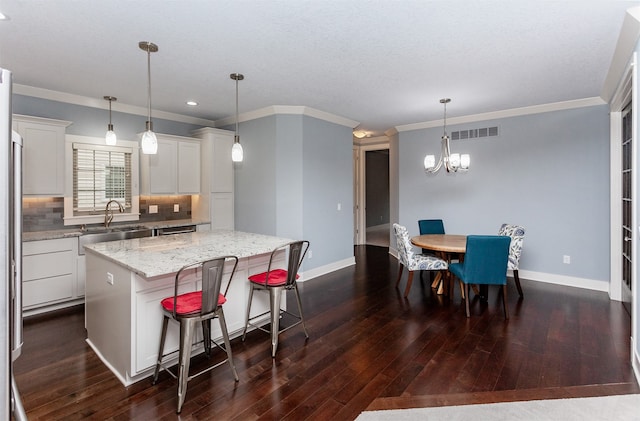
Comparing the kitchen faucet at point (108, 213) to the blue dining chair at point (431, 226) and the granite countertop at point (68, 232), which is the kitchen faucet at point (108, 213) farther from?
the blue dining chair at point (431, 226)

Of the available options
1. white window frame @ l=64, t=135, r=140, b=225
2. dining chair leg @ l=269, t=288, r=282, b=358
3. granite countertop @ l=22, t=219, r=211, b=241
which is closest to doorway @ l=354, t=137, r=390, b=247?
granite countertop @ l=22, t=219, r=211, b=241

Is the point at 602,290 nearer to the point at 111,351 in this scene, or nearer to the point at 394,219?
the point at 394,219

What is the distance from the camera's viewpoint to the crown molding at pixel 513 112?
4535mm

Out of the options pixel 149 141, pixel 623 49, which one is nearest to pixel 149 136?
pixel 149 141

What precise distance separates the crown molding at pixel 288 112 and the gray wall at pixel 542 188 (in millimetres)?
1740

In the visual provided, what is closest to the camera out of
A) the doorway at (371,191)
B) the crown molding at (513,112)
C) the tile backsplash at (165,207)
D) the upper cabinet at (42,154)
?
the upper cabinet at (42,154)

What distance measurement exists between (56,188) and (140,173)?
1.13 m

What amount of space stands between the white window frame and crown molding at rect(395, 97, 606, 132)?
179 inches

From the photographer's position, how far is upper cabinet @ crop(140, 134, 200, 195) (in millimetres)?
4883

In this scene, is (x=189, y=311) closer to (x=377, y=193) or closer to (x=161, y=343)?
(x=161, y=343)

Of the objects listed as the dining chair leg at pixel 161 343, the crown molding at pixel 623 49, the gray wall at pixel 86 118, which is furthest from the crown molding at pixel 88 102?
the crown molding at pixel 623 49

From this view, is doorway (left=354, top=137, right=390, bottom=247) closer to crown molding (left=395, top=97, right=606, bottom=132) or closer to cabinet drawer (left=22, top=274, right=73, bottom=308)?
crown molding (left=395, top=97, right=606, bottom=132)

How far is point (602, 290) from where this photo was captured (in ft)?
14.8

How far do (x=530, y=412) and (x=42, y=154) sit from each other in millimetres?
5180
